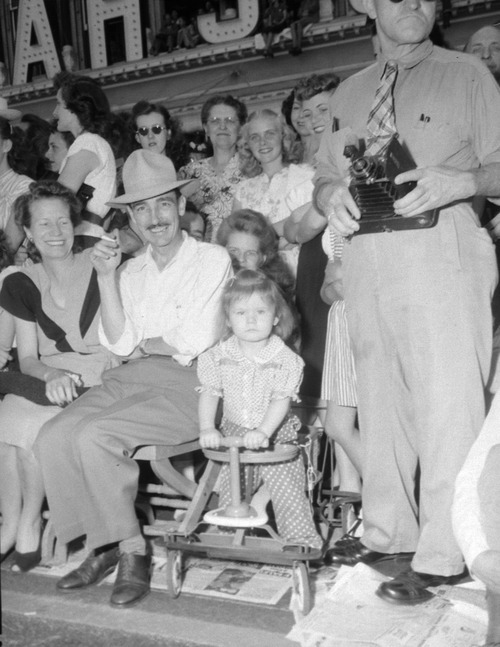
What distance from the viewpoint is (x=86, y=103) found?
4.32 meters

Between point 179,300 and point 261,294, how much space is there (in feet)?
1.62

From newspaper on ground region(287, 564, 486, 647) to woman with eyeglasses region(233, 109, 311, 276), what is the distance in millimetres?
2094

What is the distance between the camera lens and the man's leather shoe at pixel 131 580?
2.88 meters

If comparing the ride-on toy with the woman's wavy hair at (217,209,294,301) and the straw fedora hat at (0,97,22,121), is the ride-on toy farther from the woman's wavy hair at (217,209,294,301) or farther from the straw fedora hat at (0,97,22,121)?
the straw fedora hat at (0,97,22,121)

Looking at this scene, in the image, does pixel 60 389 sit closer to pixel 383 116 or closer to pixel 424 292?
pixel 424 292

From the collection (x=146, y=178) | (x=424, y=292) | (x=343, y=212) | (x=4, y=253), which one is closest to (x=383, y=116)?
(x=343, y=212)

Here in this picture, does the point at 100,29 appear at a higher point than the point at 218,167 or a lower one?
higher

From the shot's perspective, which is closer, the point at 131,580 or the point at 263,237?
the point at 131,580

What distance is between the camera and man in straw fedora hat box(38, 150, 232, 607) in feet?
9.98

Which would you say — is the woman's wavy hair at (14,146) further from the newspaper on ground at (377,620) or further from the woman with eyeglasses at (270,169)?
the newspaper on ground at (377,620)

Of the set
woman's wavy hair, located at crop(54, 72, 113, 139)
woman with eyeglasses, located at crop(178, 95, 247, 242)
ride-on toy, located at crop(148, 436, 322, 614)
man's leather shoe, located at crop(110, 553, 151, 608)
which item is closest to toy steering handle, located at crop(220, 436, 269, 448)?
ride-on toy, located at crop(148, 436, 322, 614)

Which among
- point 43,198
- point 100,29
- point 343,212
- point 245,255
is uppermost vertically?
point 100,29

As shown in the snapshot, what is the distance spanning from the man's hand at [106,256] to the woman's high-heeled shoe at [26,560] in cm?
127

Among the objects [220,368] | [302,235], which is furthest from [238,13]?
[220,368]
